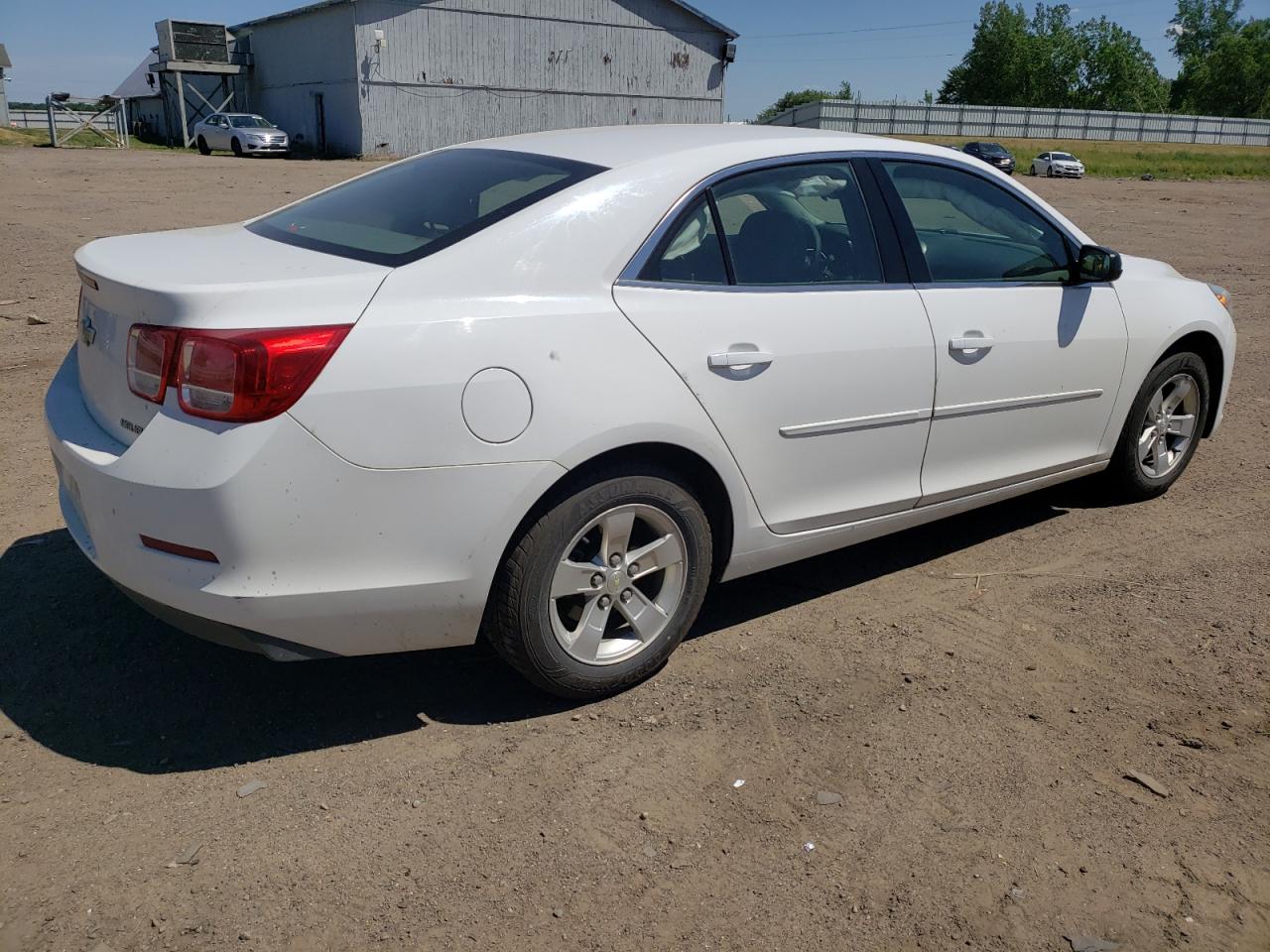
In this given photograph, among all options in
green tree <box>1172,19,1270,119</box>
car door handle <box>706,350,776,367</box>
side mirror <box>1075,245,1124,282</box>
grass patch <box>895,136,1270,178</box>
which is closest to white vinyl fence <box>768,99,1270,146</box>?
grass patch <box>895,136,1270,178</box>

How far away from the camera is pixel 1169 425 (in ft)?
17.7

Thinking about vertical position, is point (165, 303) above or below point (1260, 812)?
above

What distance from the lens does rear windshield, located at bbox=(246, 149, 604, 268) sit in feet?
10.8

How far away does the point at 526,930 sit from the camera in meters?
2.55

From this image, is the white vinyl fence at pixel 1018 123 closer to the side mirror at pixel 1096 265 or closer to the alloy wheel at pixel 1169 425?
the alloy wheel at pixel 1169 425

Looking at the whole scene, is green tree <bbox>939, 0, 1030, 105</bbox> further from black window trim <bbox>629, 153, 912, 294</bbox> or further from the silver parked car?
black window trim <bbox>629, 153, 912, 294</bbox>

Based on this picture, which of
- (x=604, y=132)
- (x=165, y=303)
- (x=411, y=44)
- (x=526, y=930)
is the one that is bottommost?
(x=526, y=930)

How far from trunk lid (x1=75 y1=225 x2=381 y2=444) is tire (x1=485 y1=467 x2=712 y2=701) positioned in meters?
0.84

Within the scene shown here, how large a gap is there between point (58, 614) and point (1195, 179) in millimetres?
45848

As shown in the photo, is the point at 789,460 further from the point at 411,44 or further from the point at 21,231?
the point at 411,44

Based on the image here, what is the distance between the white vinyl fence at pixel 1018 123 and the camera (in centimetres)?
5334

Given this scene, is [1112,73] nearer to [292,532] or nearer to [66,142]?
[66,142]

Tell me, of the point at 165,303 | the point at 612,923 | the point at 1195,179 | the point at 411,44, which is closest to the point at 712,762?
the point at 612,923

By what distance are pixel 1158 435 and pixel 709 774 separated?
129 inches
